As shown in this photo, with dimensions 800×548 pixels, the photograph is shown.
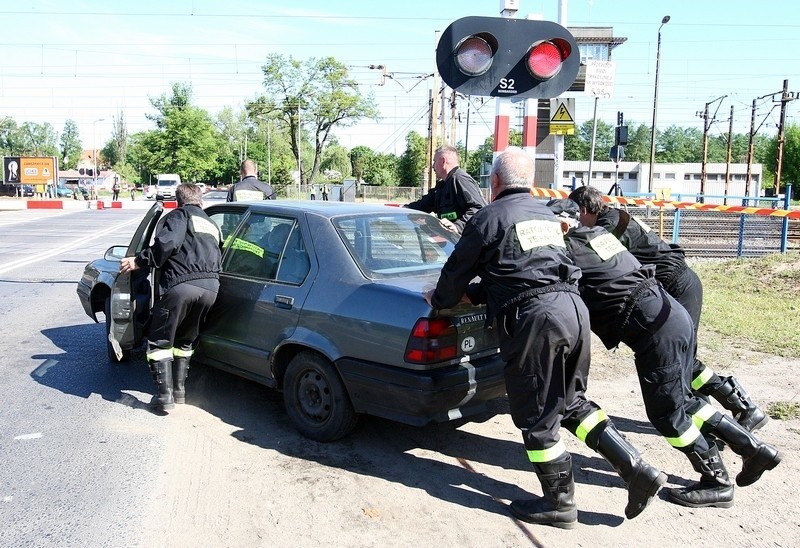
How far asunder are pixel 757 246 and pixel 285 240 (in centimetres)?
1364

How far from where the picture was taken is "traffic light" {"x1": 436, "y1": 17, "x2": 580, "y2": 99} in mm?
4992

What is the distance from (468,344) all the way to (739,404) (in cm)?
205

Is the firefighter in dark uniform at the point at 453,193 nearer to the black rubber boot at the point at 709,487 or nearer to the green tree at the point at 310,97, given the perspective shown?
the black rubber boot at the point at 709,487

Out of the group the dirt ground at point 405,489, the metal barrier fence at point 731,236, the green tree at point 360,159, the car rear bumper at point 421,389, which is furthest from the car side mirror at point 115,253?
the green tree at point 360,159

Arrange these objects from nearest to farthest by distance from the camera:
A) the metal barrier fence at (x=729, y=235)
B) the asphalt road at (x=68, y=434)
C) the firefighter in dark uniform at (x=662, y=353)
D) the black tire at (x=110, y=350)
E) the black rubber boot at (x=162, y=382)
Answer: the asphalt road at (x=68, y=434) < the firefighter in dark uniform at (x=662, y=353) < the black rubber boot at (x=162, y=382) < the black tire at (x=110, y=350) < the metal barrier fence at (x=729, y=235)

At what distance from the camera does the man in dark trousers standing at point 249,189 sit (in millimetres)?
8750

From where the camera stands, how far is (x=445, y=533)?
3523mm

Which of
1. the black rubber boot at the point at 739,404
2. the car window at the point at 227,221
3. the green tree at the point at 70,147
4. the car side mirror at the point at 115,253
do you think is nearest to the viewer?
the black rubber boot at the point at 739,404

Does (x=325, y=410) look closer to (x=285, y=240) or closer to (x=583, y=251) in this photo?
(x=285, y=240)

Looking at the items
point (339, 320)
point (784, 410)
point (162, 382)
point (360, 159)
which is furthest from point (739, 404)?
point (360, 159)

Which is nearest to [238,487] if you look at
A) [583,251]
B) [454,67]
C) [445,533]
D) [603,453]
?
[445,533]

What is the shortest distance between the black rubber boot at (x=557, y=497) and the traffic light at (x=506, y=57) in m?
2.85

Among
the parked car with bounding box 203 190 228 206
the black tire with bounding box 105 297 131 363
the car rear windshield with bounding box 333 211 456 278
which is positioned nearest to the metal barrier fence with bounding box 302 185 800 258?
the parked car with bounding box 203 190 228 206

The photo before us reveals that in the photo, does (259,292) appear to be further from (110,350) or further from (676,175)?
(676,175)
